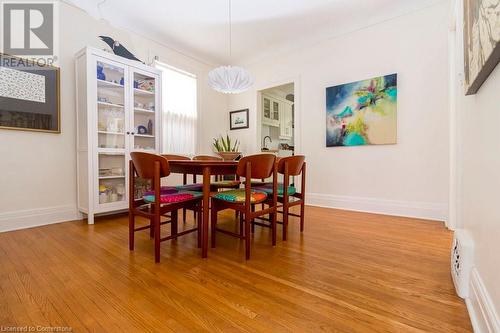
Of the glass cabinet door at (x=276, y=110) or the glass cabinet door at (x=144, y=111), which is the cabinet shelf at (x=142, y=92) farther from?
the glass cabinet door at (x=276, y=110)

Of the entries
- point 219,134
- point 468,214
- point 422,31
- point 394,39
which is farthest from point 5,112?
point 422,31

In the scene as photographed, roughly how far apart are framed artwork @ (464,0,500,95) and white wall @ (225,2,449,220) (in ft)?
7.06

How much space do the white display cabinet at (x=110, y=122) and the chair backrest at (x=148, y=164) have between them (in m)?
1.40

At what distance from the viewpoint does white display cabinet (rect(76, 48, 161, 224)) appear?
2.79 m

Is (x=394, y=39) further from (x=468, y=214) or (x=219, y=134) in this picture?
(x=219, y=134)

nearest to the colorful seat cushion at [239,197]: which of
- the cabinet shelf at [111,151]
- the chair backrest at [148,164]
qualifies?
the chair backrest at [148,164]

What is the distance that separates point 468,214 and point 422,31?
2.73 meters

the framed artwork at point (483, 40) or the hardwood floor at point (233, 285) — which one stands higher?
the framed artwork at point (483, 40)

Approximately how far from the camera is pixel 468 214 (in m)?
1.31

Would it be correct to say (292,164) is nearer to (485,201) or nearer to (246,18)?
(485,201)

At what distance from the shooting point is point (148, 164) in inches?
69.4

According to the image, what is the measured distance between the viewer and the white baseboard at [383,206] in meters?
2.89

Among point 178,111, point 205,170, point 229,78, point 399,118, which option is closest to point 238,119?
point 178,111

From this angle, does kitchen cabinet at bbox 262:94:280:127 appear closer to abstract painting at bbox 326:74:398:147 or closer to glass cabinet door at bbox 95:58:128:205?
abstract painting at bbox 326:74:398:147
